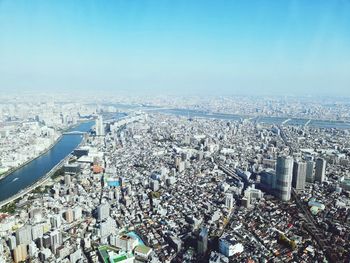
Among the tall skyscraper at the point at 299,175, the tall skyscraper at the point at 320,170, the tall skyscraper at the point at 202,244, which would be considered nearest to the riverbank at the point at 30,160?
the tall skyscraper at the point at 202,244

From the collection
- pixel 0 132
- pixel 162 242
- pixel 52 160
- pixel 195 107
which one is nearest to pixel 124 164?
pixel 52 160

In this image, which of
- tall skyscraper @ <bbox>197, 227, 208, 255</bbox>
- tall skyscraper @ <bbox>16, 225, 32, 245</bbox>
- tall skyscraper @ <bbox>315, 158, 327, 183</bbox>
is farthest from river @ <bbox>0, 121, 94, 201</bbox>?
tall skyscraper @ <bbox>315, 158, 327, 183</bbox>

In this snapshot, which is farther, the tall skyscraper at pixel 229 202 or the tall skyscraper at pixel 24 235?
the tall skyscraper at pixel 229 202

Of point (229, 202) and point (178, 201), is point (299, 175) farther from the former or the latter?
point (178, 201)

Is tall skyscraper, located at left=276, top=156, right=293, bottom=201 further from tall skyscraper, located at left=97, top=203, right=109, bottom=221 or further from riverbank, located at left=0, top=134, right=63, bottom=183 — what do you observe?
riverbank, located at left=0, top=134, right=63, bottom=183

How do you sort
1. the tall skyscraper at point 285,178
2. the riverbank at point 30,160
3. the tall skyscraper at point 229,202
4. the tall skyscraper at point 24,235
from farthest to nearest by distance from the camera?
the riverbank at point 30,160
the tall skyscraper at point 285,178
the tall skyscraper at point 229,202
the tall skyscraper at point 24,235

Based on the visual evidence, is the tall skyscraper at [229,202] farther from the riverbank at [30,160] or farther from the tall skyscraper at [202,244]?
the riverbank at [30,160]

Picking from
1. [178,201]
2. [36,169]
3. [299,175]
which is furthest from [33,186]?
[299,175]
